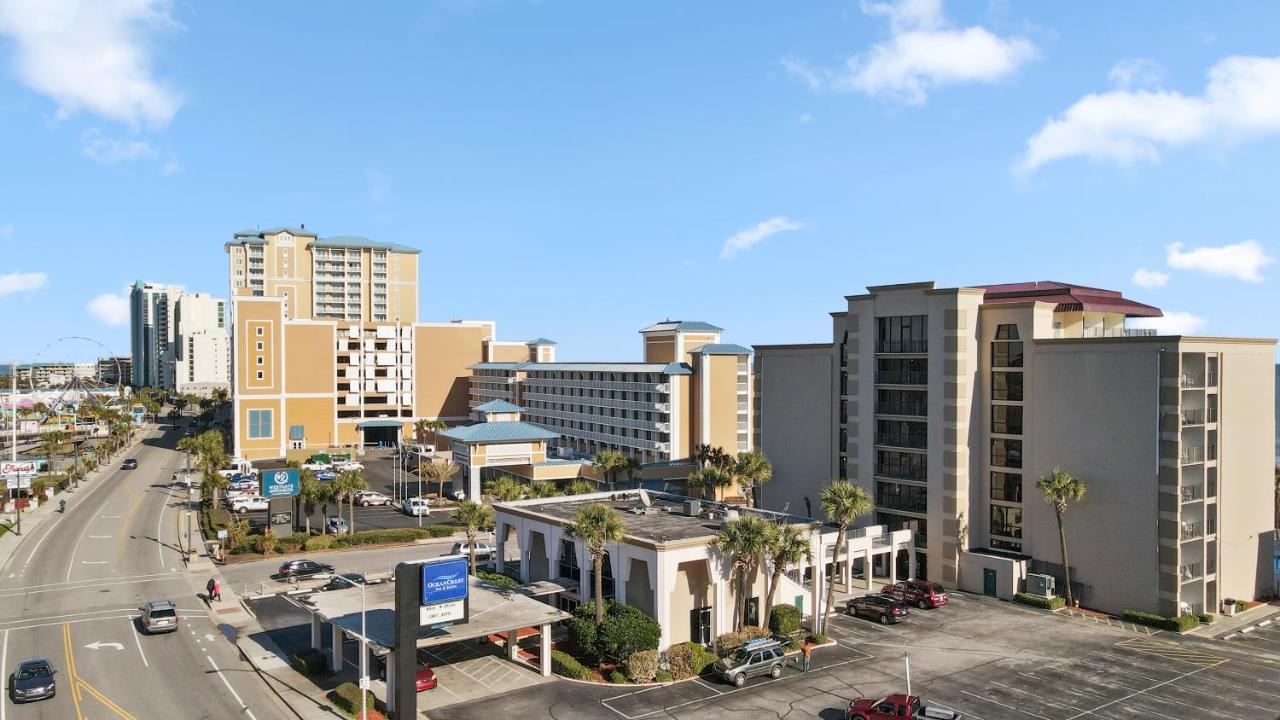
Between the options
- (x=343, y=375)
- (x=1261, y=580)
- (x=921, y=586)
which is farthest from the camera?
(x=343, y=375)

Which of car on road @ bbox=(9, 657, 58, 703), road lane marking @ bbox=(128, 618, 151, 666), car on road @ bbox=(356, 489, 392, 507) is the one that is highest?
car on road @ bbox=(9, 657, 58, 703)

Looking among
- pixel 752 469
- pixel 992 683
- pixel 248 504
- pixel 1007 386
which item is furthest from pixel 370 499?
pixel 992 683

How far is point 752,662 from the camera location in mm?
44188

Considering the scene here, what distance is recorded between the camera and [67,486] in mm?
112250

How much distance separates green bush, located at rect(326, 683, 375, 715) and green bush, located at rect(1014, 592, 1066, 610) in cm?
4520

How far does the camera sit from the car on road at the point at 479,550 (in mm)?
73000

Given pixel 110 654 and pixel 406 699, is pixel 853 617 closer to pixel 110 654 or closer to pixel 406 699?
pixel 406 699

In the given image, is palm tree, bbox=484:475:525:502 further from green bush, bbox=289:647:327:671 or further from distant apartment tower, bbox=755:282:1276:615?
distant apartment tower, bbox=755:282:1276:615

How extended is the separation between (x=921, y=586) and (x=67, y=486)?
11260cm

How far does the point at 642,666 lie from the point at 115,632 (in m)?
33.5

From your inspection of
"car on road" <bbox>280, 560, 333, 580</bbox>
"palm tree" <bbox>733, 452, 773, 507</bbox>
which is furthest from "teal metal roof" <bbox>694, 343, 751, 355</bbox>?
"car on road" <bbox>280, 560, 333, 580</bbox>

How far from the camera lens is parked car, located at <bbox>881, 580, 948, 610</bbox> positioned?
57.8 metres

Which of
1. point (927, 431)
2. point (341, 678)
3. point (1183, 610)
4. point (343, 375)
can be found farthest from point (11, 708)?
point (343, 375)

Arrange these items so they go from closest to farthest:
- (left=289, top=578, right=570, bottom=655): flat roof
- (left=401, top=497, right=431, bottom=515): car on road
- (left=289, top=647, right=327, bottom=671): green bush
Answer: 1. (left=289, top=578, right=570, bottom=655): flat roof
2. (left=289, top=647, right=327, bottom=671): green bush
3. (left=401, top=497, right=431, bottom=515): car on road
